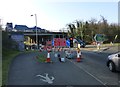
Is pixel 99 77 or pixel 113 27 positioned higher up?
pixel 113 27

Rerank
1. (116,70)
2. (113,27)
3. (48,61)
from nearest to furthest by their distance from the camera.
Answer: (116,70) → (48,61) → (113,27)

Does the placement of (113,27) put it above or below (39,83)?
above

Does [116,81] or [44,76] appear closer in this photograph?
[116,81]

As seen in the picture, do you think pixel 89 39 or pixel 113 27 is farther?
pixel 89 39

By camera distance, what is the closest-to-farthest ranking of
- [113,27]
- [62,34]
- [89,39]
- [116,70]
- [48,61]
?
[116,70]
[48,61]
[113,27]
[89,39]
[62,34]

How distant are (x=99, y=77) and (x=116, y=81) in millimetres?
1206

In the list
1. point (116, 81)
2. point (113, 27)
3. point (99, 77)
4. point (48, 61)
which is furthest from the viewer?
point (113, 27)

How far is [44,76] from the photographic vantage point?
14125 millimetres

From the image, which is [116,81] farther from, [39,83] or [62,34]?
[62,34]

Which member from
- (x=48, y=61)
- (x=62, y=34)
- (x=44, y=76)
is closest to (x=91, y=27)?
(x=62, y=34)

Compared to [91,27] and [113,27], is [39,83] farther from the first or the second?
[91,27]

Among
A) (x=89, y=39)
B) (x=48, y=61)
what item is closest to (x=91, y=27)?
(x=89, y=39)

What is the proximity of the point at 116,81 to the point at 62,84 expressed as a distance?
2344 mm

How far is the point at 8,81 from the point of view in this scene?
1264 cm
